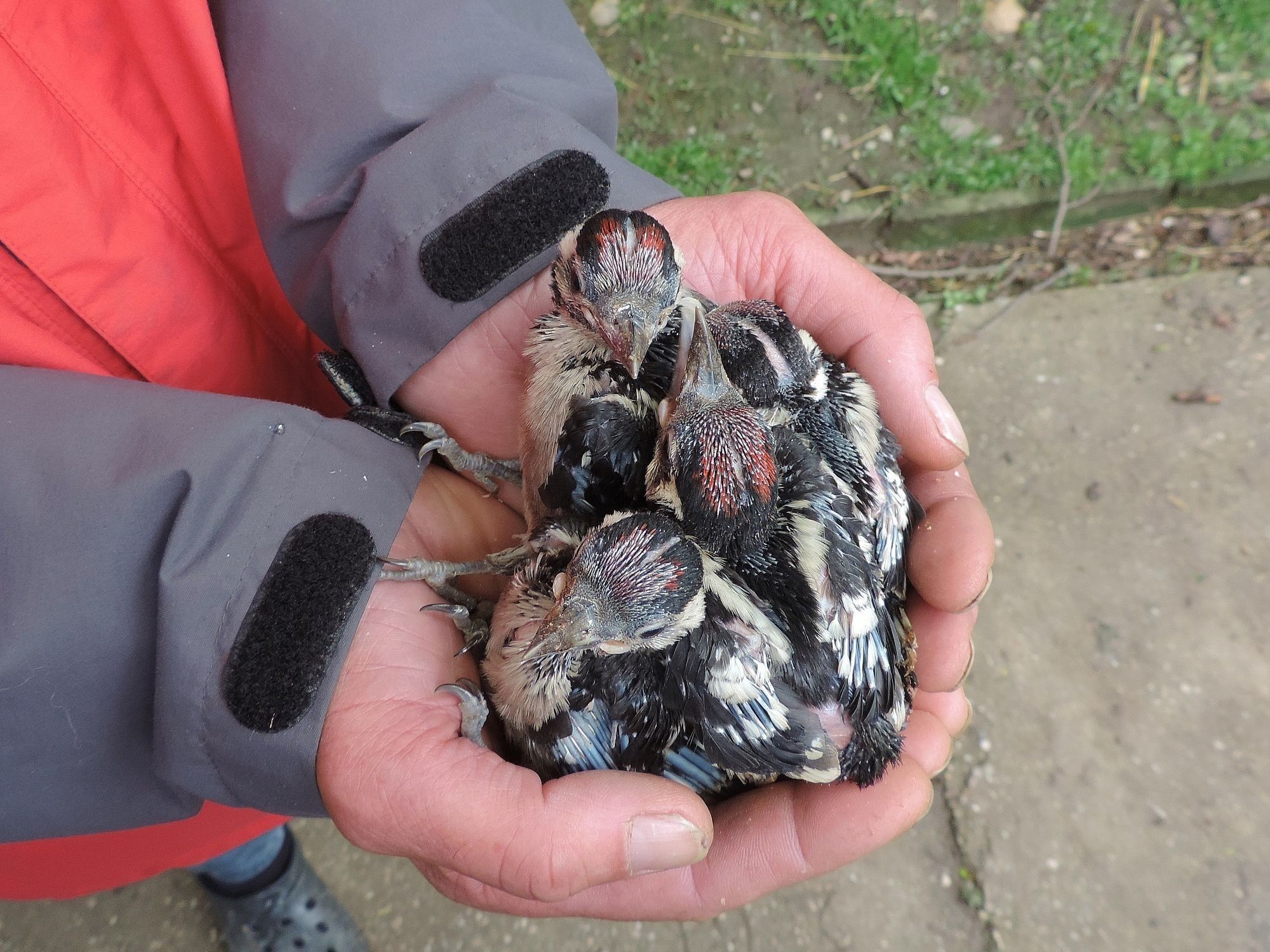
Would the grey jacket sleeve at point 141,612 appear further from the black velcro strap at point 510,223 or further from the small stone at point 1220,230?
the small stone at point 1220,230

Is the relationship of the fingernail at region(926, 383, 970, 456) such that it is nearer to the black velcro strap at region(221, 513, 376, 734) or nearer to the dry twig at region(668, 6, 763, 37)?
the black velcro strap at region(221, 513, 376, 734)

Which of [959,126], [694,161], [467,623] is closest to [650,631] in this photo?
[467,623]

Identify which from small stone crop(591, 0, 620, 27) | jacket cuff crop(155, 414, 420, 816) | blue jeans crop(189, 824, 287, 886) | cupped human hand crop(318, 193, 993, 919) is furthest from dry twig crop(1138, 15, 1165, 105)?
blue jeans crop(189, 824, 287, 886)

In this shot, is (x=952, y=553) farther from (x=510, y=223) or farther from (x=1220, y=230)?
(x=1220, y=230)

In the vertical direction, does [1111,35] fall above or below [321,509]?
below

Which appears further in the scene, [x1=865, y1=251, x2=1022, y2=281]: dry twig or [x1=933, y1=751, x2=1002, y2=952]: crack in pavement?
[x1=865, y1=251, x2=1022, y2=281]: dry twig

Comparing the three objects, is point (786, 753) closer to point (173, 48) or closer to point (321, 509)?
point (321, 509)

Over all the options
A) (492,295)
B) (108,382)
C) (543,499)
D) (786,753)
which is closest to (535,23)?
(492,295)

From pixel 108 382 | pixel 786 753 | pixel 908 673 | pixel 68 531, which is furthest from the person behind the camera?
pixel 908 673
